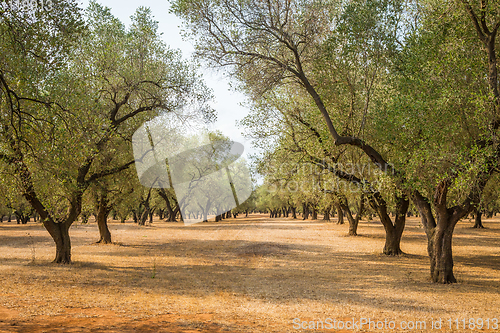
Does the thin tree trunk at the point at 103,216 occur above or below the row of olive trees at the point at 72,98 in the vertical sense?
below

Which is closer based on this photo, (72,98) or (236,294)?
(236,294)

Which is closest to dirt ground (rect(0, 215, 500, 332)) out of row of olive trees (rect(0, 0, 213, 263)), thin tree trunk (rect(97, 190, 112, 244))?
row of olive trees (rect(0, 0, 213, 263))

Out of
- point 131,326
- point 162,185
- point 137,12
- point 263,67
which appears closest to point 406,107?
point 263,67

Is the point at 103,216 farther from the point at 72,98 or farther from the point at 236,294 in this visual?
the point at 236,294

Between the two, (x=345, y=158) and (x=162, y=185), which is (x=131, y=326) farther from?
(x=162, y=185)

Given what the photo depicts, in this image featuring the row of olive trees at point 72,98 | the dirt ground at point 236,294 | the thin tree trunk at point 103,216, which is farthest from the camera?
the thin tree trunk at point 103,216

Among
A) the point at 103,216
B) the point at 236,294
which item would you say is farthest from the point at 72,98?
the point at 103,216

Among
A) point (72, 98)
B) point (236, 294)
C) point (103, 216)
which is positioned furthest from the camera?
point (103, 216)

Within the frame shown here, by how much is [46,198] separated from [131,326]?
9074mm

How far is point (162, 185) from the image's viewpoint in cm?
3928

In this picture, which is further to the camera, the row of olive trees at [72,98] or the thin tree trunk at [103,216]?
the thin tree trunk at [103,216]

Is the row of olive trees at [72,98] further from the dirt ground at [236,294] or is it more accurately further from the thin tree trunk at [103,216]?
the dirt ground at [236,294]

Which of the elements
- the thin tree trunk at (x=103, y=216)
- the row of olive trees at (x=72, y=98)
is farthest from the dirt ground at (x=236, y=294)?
the thin tree trunk at (x=103, y=216)

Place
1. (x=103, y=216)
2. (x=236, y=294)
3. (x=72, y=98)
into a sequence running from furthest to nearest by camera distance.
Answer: (x=103, y=216) < (x=72, y=98) < (x=236, y=294)
